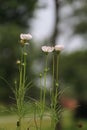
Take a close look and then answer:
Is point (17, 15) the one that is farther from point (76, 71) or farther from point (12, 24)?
point (76, 71)

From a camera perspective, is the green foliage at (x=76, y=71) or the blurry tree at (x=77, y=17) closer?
the blurry tree at (x=77, y=17)

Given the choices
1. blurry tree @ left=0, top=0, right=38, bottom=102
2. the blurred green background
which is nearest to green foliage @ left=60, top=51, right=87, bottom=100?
the blurred green background

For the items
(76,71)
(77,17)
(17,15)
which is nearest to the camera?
(77,17)

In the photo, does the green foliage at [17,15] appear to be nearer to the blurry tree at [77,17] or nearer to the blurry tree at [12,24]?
the blurry tree at [12,24]

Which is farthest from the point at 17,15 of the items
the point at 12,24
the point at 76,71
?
the point at 76,71

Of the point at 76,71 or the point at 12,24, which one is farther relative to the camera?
the point at 76,71

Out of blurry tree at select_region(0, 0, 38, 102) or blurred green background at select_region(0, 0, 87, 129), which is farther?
blurry tree at select_region(0, 0, 38, 102)

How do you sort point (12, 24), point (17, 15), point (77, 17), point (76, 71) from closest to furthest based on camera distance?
point (77, 17)
point (12, 24)
point (17, 15)
point (76, 71)

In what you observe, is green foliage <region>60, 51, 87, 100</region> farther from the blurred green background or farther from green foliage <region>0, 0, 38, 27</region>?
green foliage <region>0, 0, 38, 27</region>

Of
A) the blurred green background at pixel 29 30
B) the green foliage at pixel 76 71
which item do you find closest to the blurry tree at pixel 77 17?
the blurred green background at pixel 29 30

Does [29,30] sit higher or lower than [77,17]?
lower

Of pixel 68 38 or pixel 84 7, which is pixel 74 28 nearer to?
pixel 68 38

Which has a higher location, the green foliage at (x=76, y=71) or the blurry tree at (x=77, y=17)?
the blurry tree at (x=77, y=17)
